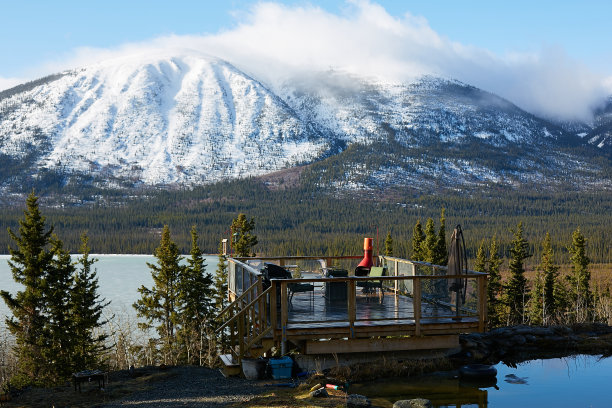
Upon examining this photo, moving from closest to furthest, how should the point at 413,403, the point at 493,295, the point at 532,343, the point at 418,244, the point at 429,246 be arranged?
the point at 413,403, the point at 532,343, the point at 429,246, the point at 493,295, the point at 418,244

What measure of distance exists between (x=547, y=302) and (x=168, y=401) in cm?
4126

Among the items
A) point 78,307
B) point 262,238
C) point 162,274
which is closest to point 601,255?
point 262,238

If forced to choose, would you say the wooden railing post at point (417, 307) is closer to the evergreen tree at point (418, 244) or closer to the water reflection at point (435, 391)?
the water reflection at point (435, 391)

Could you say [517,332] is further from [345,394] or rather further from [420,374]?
[345,394]

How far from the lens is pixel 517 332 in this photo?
688 inches

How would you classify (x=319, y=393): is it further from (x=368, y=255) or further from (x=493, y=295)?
(x=493, y=295)

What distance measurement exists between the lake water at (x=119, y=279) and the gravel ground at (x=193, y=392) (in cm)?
4532

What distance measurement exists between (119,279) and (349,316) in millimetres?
88478

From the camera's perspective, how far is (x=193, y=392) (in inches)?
483

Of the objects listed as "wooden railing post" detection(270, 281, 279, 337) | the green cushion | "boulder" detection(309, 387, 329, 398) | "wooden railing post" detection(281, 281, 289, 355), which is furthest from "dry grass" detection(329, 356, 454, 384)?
the green cushion

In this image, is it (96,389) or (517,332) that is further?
(517,332)

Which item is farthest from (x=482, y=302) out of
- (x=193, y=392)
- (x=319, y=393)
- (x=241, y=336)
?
(x=193, y=392)

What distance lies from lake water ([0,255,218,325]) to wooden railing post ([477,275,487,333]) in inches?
1865

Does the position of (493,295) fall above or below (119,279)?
above
